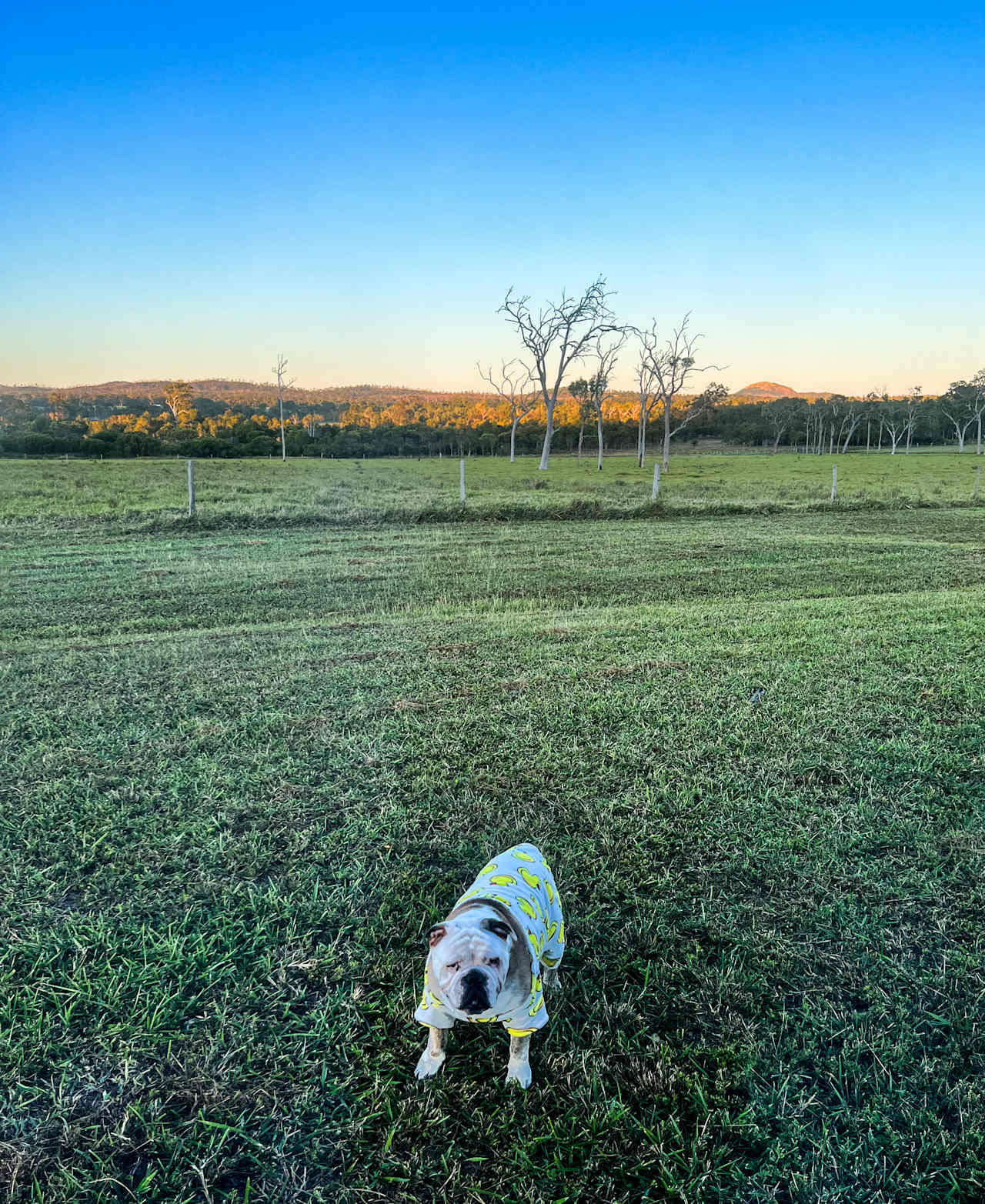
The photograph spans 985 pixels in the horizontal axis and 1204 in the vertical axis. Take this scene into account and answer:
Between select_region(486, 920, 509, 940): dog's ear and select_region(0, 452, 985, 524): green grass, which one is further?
select_region(0, 452, 985, 524): green grass

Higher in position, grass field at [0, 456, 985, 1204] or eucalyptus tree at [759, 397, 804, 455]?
eucalyptus tree at [759, 397, 804, 455]

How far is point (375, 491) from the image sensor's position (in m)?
18.7

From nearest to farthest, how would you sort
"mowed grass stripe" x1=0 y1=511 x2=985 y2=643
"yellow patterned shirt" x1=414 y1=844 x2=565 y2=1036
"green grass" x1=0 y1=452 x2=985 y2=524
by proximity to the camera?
"yellow patterned shirt" x1=414 y1=844 x2=565 y2=1036
"mowed grass stripe" x1=0 y1=511 x2=985 y2=643
"green grass" x1=0 y1=452 x2=985 y2=524

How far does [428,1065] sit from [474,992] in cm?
35

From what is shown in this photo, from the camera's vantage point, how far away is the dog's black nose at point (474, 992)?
4.61ft

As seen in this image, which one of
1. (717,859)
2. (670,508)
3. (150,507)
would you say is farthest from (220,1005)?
(670,508)

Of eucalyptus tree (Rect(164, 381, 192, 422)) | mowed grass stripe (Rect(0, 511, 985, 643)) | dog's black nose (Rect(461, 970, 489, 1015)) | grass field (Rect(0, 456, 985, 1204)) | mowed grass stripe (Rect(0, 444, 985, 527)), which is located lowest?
grass field (Rect(0, 456, 985, 1204))

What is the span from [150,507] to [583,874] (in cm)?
1235

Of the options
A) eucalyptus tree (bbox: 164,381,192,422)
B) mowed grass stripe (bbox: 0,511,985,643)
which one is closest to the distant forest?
eucalyptus tree (bbox: 164,381,192,422)

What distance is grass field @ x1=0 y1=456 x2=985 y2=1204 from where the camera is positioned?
1.46m

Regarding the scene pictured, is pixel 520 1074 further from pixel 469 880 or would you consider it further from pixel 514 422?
pixel 514 422

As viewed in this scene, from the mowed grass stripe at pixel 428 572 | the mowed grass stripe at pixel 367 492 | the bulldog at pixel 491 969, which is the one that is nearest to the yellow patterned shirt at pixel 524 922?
the bulldog at pixel 491 969

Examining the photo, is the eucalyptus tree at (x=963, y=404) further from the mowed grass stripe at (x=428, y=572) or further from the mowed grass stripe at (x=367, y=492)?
the mowed grass stripe at (x=428, y=572)

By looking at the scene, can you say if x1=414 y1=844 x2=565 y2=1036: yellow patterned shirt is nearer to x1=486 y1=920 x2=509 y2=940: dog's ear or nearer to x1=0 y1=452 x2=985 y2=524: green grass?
x1=486 y1=920 x2=509 y2=940: dog's ear
